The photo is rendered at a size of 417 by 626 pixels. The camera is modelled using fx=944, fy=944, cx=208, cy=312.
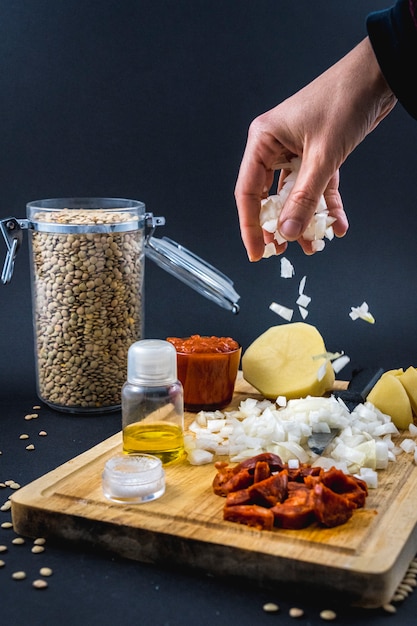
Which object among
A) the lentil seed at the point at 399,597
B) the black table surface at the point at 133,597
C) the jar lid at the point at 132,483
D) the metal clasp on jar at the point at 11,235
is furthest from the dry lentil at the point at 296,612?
the metal clasp on jar at the point at 11,235

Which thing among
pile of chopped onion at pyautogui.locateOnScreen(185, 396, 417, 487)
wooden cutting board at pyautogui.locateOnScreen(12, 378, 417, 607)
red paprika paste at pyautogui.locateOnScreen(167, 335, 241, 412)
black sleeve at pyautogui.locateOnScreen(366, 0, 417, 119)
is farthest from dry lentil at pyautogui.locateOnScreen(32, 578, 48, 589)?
black sleeve at pyautogui.locateOnScreen(366, 0, 417, 119)

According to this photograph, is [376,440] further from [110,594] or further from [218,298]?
[110,594]

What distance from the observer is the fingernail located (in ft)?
7.58

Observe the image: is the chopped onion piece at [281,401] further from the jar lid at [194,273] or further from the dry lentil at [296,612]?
the dry lentil at [296,612]

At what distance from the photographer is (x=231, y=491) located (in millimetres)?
2076

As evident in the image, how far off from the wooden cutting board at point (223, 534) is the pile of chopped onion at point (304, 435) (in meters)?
0.09

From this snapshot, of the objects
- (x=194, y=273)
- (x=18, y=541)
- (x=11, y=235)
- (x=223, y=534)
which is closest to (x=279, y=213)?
(x=194, y=273)

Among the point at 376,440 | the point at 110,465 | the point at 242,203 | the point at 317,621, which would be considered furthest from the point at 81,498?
the point at 242,203

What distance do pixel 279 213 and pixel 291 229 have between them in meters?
0.26

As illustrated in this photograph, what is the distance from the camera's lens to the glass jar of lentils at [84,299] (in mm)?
2766

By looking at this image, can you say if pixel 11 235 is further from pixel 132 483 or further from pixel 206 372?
pixel 132 483

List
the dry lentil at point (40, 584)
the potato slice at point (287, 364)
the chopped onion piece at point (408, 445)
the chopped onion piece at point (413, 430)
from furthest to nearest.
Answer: the potato slice at point (287, 364), the chopped onion piece at point (413, 430), the chopped onion piece at point (408, 445), the dry lentil at point (40, 584)

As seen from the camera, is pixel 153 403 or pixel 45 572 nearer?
pixel 45 572

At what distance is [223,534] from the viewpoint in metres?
1.90
